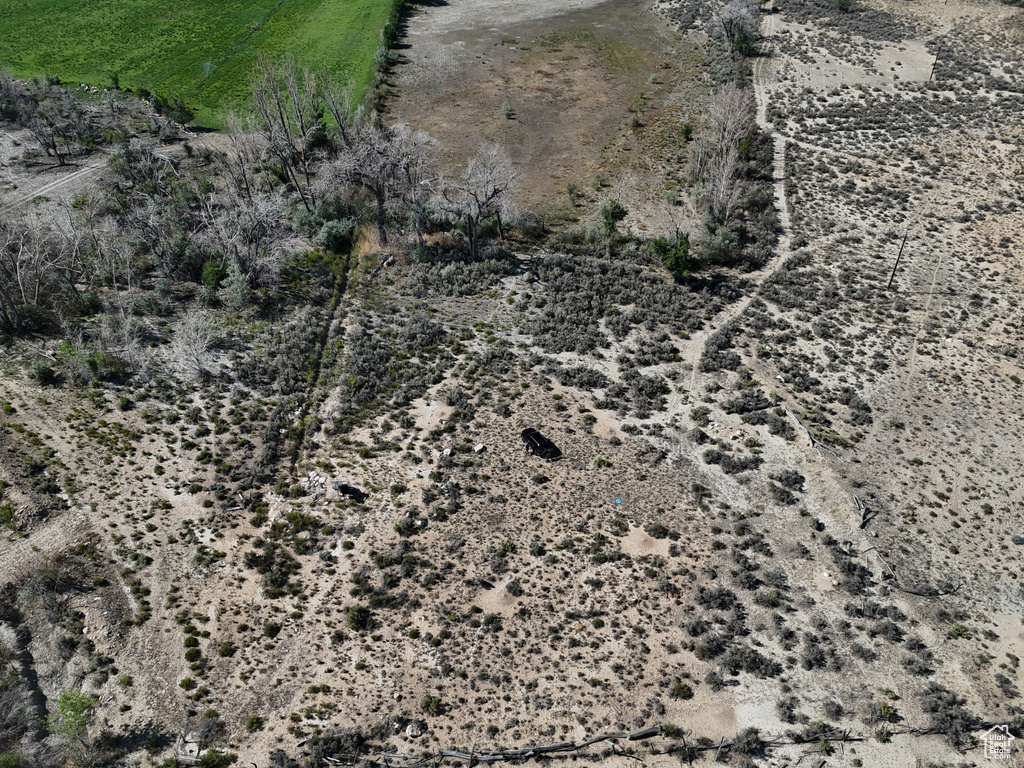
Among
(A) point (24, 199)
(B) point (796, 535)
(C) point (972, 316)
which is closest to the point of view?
(B) point (796, 535)

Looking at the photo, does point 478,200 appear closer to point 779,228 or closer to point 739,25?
point 779,228

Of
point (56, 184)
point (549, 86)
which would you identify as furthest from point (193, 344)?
point (549, 86)

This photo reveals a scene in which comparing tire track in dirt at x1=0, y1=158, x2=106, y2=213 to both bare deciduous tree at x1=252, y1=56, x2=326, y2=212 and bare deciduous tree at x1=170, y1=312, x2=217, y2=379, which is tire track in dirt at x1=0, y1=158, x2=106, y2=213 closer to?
bare deciduous tree at x1=252, y1=56, x2=326, y2=212

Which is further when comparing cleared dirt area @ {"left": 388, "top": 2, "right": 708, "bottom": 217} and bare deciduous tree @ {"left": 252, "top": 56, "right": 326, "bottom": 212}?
cleared dirt area @ {"left": 388, "top": 2, "right": 708, "bottom": 217}

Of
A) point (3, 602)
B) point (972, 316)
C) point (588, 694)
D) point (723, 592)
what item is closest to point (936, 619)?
point (723, 592)

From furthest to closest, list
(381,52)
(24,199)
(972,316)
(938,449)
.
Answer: (381,52), (24,199), (972,316), (938,449)

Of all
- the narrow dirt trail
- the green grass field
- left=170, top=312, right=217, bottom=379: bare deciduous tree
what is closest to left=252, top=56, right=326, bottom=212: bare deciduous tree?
the green grass field

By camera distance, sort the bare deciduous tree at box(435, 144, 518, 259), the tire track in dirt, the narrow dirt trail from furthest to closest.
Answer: the tire track in dirt, the bare deciduous tree at box(435, 144, 518, 259), the narrow dirt trail

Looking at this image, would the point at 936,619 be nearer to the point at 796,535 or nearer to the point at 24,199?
the point at 796,535
